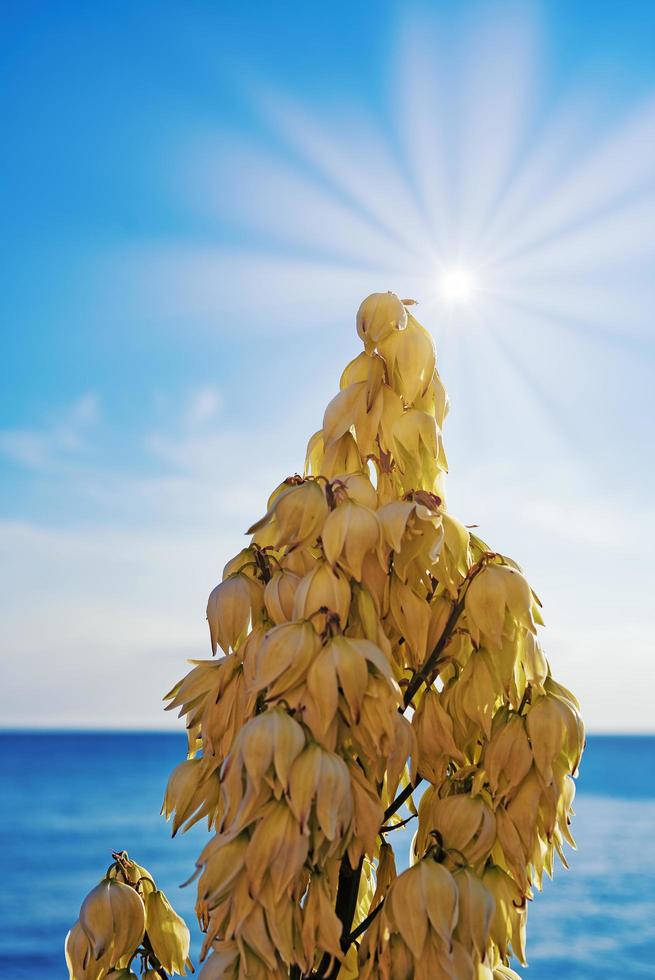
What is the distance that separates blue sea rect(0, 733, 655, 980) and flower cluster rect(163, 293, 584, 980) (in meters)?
8.23

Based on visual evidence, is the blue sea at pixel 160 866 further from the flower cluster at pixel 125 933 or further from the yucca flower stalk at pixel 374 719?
the yucca flower stalk at pixel 374 719

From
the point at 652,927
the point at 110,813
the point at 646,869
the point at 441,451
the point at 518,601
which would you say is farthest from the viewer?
the point at 110,813

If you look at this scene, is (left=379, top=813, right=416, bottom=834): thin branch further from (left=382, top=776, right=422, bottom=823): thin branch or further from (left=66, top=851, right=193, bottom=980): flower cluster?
(left=66, top=851, right=193, bottom=980): flower cluster

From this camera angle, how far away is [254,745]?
2.79ft

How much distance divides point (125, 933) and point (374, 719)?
45cm

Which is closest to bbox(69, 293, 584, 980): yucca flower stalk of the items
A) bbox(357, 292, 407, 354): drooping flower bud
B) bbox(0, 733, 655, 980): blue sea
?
bbox(357, 292, 407, 354): drooping flower bud

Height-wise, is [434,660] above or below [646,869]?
below

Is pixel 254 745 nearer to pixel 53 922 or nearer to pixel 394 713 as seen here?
pixel 394 713

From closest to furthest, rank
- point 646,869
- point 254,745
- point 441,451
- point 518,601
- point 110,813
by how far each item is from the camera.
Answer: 1. point 254,745
2. point 518,601
3. point 441,451
4. point 646,869
5. point 110,813

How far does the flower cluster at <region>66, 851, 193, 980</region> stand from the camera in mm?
1097

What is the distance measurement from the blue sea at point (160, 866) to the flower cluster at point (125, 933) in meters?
7.95

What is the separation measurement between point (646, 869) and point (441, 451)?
15122 millimetres

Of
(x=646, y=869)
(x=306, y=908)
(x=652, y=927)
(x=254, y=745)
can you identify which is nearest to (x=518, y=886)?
(x=306, y=908)

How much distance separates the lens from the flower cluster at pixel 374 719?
34.7 inches
